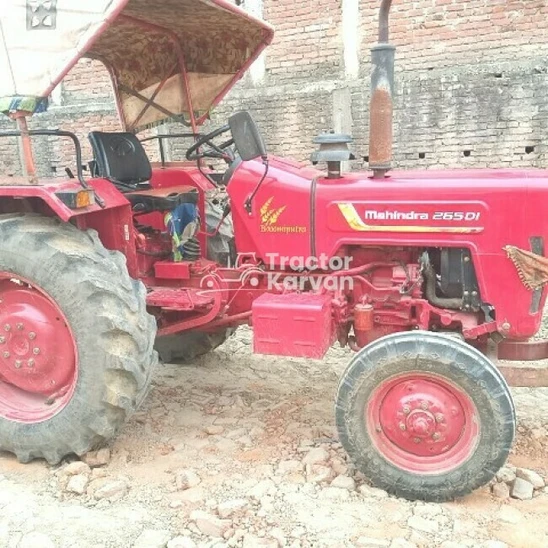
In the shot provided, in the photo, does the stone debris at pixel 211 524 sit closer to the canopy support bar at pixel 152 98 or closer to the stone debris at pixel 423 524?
the stone debris at pixel 423 524

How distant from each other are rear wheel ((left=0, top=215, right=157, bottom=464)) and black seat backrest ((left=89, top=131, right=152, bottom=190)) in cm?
91

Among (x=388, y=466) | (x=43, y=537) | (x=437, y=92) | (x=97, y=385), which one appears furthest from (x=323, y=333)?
(x=437, y=92)

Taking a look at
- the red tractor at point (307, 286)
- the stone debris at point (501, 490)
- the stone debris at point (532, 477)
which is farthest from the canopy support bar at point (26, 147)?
the stone debris at point (532, 477)

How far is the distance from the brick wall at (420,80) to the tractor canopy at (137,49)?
339 centimetres

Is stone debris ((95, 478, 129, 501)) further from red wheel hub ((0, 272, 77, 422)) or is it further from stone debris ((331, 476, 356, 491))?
stone debris ((331, 476, 356, 491))

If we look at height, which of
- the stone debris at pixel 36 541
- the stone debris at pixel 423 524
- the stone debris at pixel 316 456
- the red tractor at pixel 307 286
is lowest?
the stone debris at pixel 423 524

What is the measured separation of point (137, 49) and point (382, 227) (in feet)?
7.48

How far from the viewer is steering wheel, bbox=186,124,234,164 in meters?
3.70

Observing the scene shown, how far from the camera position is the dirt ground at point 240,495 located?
2.56 metres

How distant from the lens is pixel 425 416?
2.77 m

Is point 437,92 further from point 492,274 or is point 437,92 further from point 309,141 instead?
point 492,274

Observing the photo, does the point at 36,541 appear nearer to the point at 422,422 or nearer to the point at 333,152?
the point at 422,422

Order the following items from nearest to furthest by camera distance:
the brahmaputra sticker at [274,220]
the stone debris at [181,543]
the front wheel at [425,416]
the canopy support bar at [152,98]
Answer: the stone debris at [181,543], the front wheel at [425,416], the brahmaputra sticker at [274,220], the canopy support bar at [152,98]

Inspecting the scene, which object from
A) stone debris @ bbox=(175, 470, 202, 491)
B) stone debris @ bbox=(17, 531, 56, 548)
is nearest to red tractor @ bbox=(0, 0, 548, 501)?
stone debris @ bbox=(175, 470, 202, 491)
